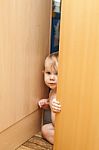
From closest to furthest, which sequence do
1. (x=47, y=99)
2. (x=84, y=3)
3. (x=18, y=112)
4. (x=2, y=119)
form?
(x=84, y=3) → (x=2, y=119) → (x=18, y=112) → (x=47, y=99)

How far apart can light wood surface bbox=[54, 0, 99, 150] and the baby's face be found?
35 centimetres

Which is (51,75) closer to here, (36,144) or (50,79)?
(50,79)

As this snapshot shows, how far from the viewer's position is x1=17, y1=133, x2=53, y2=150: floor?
1533 millimetres

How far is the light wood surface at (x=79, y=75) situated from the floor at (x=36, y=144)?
374 millimetres

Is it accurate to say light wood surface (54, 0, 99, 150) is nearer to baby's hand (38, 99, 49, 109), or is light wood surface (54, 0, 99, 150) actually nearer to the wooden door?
the wooden door

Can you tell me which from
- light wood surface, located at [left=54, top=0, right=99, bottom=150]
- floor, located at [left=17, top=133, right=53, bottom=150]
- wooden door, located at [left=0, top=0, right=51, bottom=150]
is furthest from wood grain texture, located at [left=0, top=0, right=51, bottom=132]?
light wood surface, located at [left=54, top=0, right=99, bottom=150]

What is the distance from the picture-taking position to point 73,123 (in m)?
1.16

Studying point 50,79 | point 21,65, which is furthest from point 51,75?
point 21,65

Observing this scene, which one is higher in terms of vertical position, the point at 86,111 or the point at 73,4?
the point at 73,4

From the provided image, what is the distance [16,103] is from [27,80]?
6.0 inches

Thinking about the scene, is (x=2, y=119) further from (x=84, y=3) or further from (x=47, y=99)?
(x=84, y=3)

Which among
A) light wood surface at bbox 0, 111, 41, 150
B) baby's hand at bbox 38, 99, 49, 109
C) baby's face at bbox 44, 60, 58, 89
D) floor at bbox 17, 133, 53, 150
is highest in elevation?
baby's face at bbox 44, 60, 58, 89

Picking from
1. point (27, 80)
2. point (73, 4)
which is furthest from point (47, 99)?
point (73, 4)

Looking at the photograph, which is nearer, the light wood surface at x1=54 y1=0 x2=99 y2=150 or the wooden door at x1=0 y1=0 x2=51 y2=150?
the light wood surface at x1=54 y1=0 x2=99 y2=150
